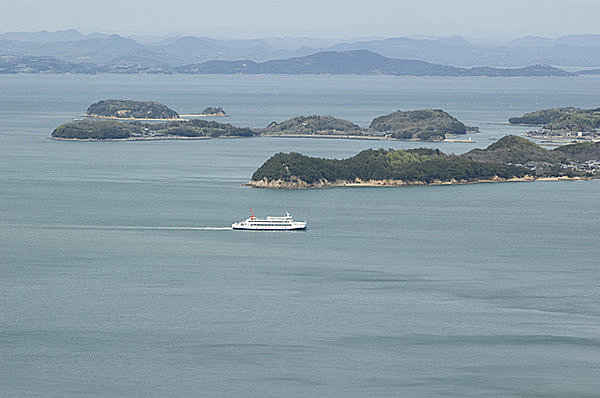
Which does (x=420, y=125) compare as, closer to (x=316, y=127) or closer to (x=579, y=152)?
(x=316, y=127)

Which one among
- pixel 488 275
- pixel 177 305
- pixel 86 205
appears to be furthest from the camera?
→ pixel 86 205

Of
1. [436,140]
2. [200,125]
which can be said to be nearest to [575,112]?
[436,140]

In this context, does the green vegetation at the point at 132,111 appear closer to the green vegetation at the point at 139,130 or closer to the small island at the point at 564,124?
the green vegetation at the point at 139,130

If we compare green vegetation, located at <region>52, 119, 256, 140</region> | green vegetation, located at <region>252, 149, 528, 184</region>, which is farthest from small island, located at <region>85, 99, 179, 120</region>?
green vegetation, located at <region>252, 149, 528, 184</region>

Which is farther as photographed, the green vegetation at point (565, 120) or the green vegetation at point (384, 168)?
the green vegetation at point (565, 120)

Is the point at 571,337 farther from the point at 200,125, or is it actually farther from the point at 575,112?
the point at 575,112

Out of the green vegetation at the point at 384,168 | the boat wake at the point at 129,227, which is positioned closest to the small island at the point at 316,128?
the green vegetation at the point at 384,168

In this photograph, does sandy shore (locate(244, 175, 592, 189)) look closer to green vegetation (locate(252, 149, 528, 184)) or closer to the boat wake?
green vegetation (locate(252, 149, 528, 184))
